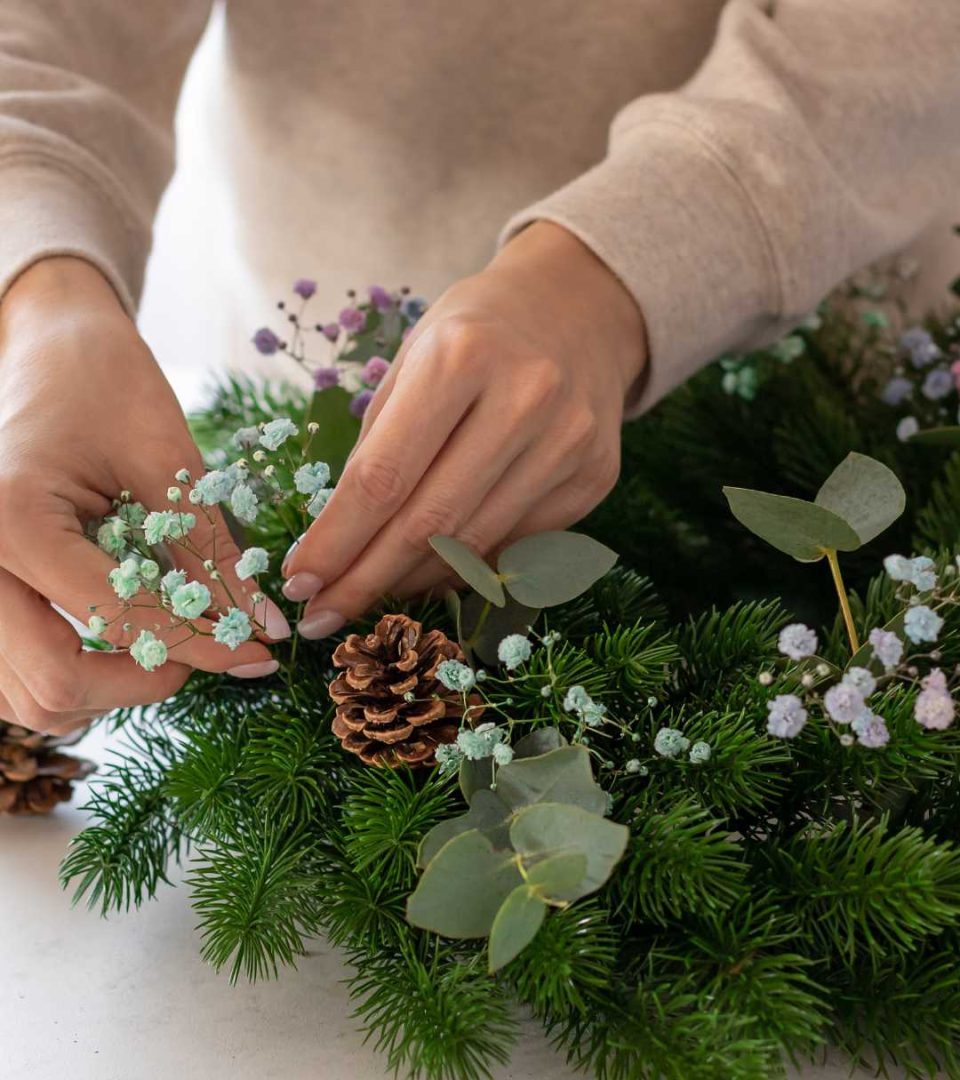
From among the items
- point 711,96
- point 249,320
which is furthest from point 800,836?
point 249,320

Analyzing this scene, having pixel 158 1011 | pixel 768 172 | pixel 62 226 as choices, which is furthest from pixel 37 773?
pixel 768 172

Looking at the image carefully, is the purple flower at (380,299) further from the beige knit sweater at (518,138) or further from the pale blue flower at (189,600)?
the pale blue flower at (189,600)

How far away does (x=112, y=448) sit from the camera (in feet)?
1.34

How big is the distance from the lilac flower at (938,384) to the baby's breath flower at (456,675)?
39cm

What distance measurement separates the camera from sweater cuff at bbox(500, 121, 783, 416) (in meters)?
0.54

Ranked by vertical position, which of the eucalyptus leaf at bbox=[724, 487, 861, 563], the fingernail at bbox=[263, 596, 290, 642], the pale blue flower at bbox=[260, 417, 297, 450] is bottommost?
the fingernail at bbox=[263, 596, 290, 642]

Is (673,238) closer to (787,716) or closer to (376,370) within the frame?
(376,370)

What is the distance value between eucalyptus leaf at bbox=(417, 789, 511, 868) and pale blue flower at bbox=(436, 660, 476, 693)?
0.03 m

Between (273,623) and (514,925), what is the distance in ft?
0.54

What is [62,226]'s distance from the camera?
510 millimetres

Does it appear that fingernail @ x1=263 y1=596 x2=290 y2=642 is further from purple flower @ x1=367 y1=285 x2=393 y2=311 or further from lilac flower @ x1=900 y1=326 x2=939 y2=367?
lilac flower @ x1=900 y1=326 x2=939 y2=367

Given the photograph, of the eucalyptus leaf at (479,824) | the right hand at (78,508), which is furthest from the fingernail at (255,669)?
the eucalyptus leaf at (479,824)

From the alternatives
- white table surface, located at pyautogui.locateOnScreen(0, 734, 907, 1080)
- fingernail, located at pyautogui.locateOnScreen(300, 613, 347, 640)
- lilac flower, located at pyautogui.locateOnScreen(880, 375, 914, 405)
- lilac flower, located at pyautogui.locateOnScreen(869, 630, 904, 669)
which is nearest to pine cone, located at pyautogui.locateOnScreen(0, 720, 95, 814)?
white table surface, located at pyautogui.locateOnScreen(0, 734, 907, 1080)

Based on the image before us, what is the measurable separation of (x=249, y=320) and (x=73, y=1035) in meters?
0.71
